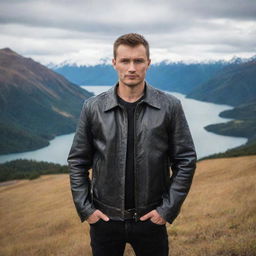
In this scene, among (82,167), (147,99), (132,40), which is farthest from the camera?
(82,167)

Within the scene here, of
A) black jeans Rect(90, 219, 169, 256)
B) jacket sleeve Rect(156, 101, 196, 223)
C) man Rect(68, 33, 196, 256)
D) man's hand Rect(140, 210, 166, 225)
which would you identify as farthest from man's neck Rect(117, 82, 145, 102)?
black jeans Rect(90, 219, 169, 256)

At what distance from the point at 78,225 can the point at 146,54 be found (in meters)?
15.9

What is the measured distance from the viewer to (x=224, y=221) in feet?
37.2

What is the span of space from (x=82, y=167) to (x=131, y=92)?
46.9 inches

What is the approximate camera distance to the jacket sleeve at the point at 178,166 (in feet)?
14.1

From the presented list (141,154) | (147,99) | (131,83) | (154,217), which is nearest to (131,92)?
(131,83)

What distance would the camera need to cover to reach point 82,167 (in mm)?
4605

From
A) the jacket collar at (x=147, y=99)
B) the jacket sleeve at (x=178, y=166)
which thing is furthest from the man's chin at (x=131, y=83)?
the jacket sleeve at (x=178, y=166)

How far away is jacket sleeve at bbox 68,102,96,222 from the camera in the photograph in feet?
14.7

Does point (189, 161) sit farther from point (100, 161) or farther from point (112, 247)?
point (112, 247)

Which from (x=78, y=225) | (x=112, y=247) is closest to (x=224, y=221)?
(x=112, y=247)

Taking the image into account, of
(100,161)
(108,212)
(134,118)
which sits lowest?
(108,212)

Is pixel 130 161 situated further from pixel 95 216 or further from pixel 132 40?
pixel 132 40

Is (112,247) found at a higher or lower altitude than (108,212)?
lower
